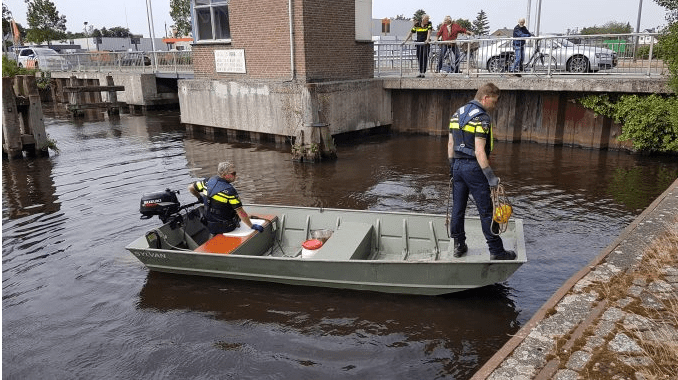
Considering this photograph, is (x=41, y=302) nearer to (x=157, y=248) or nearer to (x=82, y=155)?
(x=157, y=248)

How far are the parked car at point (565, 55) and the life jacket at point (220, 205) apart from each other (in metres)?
10.7

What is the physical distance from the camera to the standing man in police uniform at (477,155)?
5.96 m

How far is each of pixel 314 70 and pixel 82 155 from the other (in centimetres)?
814

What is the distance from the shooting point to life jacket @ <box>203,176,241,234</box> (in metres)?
7.68

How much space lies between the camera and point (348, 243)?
736 centimetres

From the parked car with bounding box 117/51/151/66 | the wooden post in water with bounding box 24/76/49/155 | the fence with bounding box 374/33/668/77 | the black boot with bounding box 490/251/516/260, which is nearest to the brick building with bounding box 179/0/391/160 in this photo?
the fence with bounding box 374/33/668/77

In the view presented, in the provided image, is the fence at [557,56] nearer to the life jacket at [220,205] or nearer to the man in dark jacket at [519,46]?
the man in dark jacket at [519,46]

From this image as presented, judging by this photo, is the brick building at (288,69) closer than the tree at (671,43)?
No

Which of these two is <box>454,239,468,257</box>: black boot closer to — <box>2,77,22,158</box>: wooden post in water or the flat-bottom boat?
the flat-bottom boat

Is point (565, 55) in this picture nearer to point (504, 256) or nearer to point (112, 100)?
point (504, 256)


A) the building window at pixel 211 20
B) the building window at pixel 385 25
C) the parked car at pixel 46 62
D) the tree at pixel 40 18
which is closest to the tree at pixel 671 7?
the building window at pixel 211 20

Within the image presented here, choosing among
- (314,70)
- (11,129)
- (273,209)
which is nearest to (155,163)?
(11,129)

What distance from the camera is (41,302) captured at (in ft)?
24.2

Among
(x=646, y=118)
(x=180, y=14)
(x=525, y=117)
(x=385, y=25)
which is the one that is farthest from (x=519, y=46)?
(x=180, y=14)
